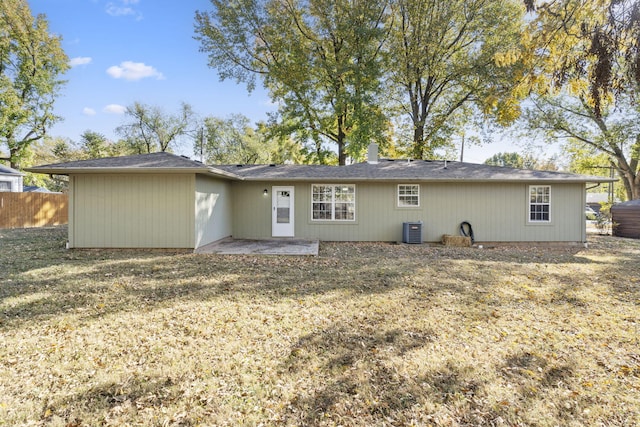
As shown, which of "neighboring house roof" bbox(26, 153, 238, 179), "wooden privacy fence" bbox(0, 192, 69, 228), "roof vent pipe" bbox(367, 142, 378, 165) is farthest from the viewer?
"wooden privacy fence" bbox(0, 192, 69, 228)

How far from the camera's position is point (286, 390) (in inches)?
99.3

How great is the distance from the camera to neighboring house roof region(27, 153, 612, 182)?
781 centimetres

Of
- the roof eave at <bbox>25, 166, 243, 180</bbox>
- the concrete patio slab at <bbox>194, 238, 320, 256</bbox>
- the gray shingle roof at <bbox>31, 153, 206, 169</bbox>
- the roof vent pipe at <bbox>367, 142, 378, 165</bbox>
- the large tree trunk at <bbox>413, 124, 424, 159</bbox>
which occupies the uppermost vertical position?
the large tree trunk at <bbox>413, 124, 424, 159</bbox>

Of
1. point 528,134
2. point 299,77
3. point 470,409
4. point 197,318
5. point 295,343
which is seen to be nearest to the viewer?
point 470,409

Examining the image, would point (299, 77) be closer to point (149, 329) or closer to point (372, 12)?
point (372, 12)

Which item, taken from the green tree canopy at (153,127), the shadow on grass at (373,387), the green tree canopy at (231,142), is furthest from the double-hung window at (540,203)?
the green tree canopy at (153,127)

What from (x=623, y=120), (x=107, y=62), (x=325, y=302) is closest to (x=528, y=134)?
(x=623, y=120)

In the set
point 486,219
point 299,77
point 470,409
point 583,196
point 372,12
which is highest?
point 372,12

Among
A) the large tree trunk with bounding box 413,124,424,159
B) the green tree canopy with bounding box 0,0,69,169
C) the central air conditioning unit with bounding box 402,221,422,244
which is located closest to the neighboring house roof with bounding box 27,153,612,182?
the central air conditioning unit with bounding box 402,221,422,244

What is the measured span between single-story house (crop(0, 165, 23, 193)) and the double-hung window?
941 inches

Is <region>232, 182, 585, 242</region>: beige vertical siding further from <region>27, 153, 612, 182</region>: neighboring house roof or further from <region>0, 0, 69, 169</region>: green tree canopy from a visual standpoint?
<region>0, 0, 69, 169</region>: green tree canopy

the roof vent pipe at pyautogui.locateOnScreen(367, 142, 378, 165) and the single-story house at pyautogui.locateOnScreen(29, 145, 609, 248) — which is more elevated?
the roof vent pipe at pyautogui.locateOnScreen(367, 142, 378, 165)

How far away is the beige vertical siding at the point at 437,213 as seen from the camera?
1034 cm

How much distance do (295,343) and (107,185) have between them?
304 inches
